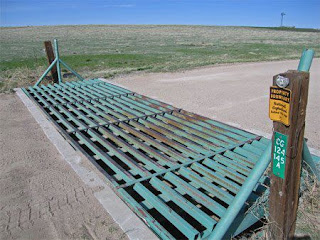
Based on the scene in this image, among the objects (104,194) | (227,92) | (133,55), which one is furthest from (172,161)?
(133,55)

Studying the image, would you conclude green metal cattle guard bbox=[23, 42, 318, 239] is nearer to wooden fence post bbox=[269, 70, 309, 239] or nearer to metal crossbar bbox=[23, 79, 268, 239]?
metal crossbar bbox=[23, 79, 268, 239]

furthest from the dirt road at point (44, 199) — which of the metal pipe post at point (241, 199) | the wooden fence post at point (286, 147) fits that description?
the wooden fence post at point (286, 147)

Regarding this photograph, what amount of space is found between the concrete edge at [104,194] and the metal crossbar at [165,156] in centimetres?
8

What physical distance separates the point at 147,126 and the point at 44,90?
4173 mm

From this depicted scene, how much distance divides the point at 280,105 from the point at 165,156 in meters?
2.28

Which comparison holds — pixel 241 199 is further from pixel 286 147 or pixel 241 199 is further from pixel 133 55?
pixel 133 55

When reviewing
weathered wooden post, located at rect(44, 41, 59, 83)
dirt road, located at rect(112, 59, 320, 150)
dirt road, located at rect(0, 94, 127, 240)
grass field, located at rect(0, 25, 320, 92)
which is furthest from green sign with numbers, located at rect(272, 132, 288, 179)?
weathered wooden post, located at rect(44, 41, 59, 83)

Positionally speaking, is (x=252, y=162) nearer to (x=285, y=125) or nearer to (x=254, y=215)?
(x=254, y=215)

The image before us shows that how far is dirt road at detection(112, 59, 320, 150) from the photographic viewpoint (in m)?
5.80

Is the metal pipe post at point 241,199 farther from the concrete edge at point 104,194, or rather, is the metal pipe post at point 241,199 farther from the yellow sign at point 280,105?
the concrete edge at point 104,194

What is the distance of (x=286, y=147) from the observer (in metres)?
2.03

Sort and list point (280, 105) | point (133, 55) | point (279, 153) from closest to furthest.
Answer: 1. point (280, 105)
2. point (279, 153)
3. point (133, 55)

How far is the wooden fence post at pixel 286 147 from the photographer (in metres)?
1.93

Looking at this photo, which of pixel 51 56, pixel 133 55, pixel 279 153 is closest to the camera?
pixel 279 153
